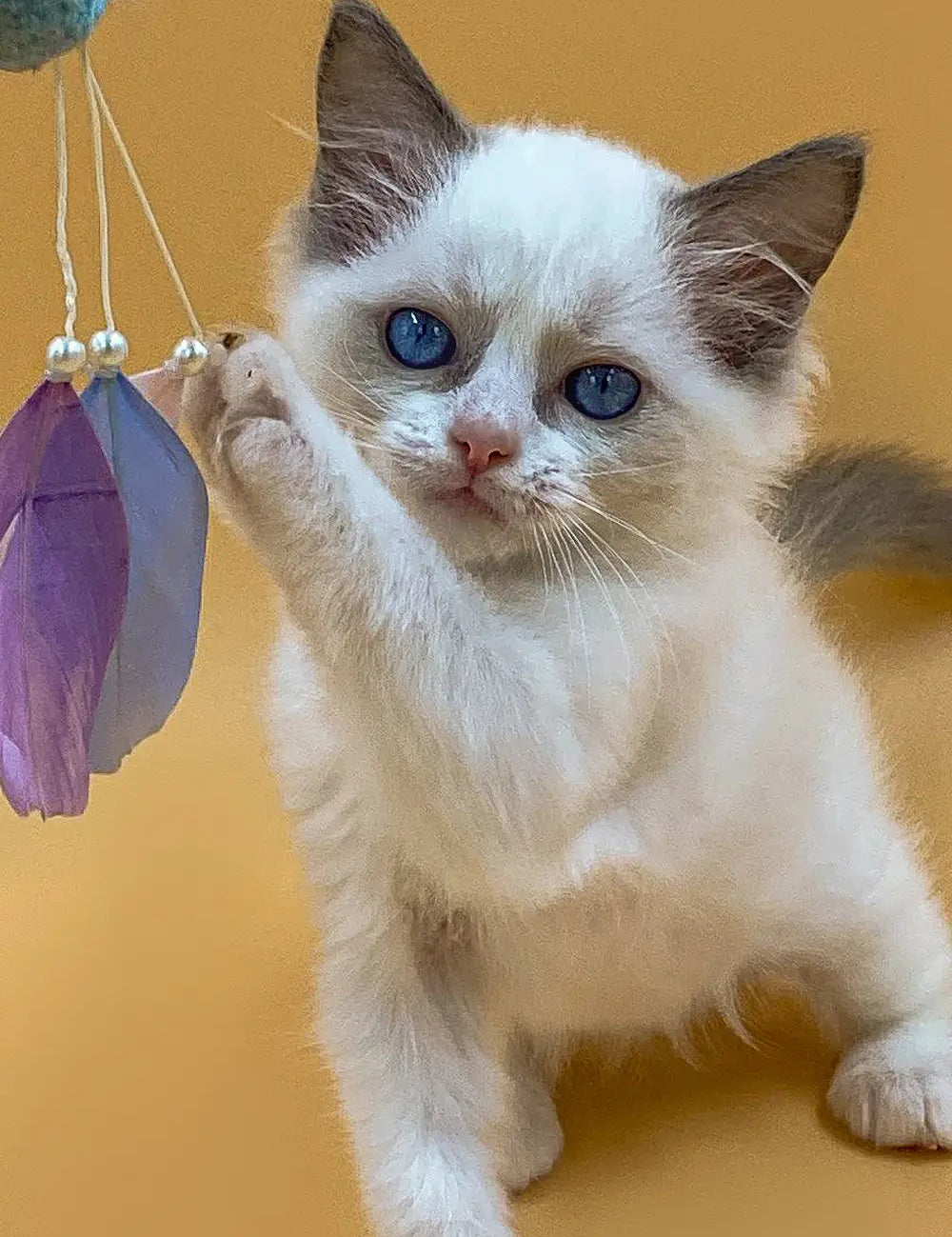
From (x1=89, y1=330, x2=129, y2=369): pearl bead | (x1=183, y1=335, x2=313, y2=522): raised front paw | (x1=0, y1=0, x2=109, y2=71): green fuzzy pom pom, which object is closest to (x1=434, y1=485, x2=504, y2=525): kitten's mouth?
(x1=183, y1=335, x2=313, y2=522): raised front paw

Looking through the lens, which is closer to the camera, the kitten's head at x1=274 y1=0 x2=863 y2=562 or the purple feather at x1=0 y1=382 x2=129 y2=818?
the purple feather at x1=0 y1=382 x2=129 y2=818

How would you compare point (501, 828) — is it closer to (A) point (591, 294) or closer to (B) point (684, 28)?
Answer: (A) point (591, 294)

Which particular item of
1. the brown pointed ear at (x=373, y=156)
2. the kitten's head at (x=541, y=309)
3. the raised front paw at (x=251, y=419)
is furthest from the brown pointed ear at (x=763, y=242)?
the raised front paw at (x=251, y=419)

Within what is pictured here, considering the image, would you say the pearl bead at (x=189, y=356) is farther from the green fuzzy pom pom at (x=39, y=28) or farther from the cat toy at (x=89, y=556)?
the green fuzzy pom pom at (x=39, y=28)

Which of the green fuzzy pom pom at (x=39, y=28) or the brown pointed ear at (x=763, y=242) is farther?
the brown pointed ear at (x=763, y=242)

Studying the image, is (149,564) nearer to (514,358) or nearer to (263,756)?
(514,358)

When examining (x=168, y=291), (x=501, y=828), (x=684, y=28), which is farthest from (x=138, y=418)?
(x=684, y=28)

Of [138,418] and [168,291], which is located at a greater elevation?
[168,291]

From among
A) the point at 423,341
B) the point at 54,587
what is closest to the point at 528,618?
the point at 423,341

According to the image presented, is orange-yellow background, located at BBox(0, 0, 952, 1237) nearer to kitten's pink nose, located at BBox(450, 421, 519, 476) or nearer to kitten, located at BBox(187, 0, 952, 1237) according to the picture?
kitten, located at BBox(187, 0, 952, 1237)
